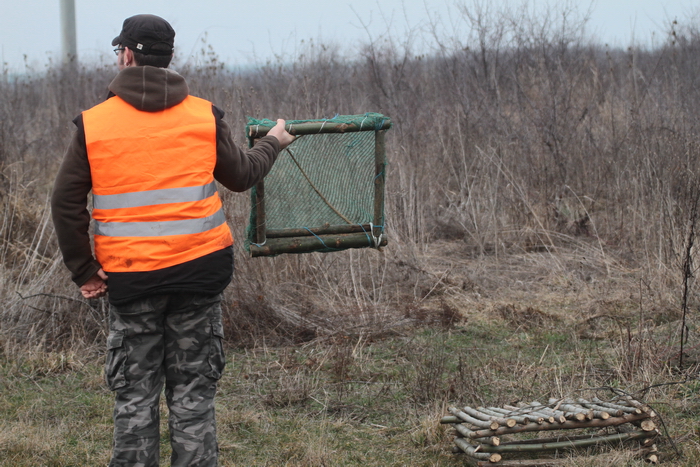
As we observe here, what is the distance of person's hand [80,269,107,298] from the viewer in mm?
2555

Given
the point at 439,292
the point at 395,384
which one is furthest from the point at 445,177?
the point at 395,384

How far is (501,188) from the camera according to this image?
7.75 metres

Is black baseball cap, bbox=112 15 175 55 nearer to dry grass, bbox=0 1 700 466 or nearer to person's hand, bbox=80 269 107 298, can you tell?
person's hand, bbox=80 269 107 298

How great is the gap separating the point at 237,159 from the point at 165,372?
87cm

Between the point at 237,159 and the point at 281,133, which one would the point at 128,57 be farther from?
the point at 281,133

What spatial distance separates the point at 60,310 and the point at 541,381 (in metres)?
3.31

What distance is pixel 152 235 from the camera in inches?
95.6

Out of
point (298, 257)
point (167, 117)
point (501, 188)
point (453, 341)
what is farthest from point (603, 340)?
point (167, 117)

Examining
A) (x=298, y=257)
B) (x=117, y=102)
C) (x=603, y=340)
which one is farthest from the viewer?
(x=298, y=257)

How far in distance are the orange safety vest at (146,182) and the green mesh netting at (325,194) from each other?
100cm

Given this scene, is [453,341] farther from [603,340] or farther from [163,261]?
[163,261]

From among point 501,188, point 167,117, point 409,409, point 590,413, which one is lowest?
point 409,409

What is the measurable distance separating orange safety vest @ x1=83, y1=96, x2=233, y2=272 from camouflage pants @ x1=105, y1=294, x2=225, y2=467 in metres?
0.21

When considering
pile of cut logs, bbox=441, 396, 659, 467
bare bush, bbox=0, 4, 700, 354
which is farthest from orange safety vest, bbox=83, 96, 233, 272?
bare bush, bbox=0, 4, 700, 354
